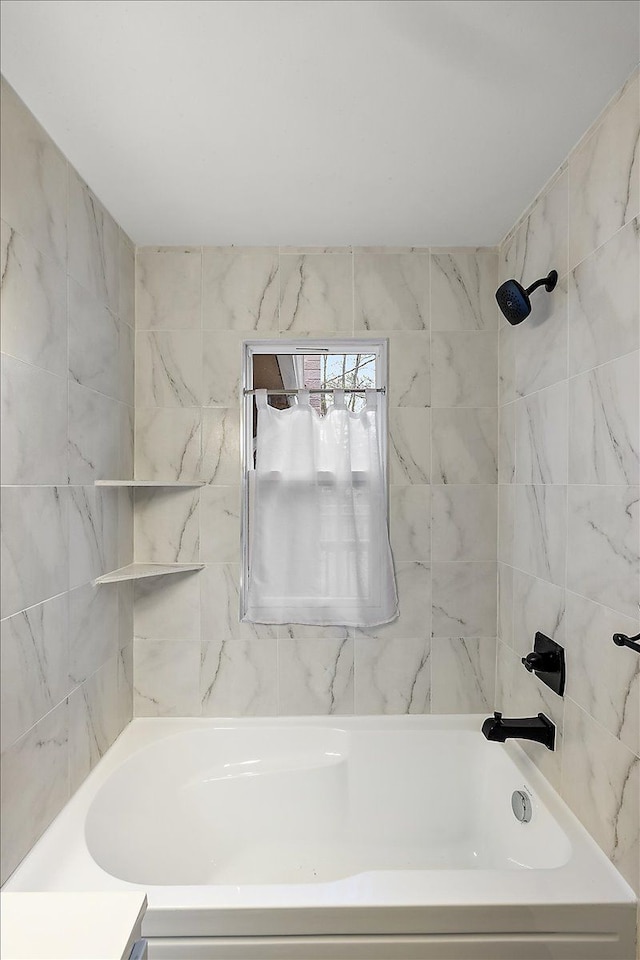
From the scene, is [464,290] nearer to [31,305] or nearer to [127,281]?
[127,281]

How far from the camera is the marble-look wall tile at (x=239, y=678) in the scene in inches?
93.6

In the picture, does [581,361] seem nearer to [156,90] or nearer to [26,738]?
[156,90]

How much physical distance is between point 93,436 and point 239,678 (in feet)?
3.57

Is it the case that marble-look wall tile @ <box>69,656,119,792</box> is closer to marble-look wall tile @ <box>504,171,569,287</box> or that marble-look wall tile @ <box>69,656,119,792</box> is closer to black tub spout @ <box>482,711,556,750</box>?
black tub spout @ <box>482,711,556,750</box>

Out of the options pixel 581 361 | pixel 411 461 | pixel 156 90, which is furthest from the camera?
pixel 411 461

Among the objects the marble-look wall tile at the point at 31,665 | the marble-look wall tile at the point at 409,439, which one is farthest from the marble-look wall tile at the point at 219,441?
the marble-look wall tile at the point at 31,665

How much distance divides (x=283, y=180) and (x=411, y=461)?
109 cm

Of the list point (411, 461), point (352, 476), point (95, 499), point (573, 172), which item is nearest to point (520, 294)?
point (573, 172)

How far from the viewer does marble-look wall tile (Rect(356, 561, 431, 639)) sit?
2.38m

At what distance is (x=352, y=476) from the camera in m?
2.38

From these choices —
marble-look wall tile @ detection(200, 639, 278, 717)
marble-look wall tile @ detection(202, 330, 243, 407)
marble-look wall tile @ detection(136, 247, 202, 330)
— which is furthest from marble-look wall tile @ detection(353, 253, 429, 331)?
marble-look wall tile @ detection(200, 639, 278, 717)

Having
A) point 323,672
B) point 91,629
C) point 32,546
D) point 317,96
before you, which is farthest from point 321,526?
point 317,96

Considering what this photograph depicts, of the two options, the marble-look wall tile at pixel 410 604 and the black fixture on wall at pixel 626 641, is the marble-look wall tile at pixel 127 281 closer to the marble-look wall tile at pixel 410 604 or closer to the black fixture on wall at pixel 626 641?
the marble-look wall tile at pixel 410 604

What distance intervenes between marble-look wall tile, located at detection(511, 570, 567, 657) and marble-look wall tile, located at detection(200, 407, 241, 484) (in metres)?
1.14
